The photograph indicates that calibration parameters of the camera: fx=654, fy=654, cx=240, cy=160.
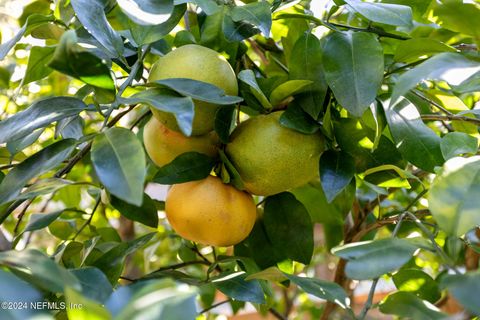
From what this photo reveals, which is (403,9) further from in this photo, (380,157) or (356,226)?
(356,226)

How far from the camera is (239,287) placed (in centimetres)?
66

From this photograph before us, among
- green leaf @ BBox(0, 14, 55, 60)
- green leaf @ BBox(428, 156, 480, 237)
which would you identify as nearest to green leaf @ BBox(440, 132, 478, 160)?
green leaf @ BBox(428, 156, 480, 237)

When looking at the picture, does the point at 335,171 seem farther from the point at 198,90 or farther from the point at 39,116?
the point at 39,116

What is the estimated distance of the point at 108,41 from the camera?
63cm

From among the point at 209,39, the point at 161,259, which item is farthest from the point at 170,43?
the point at 161,259

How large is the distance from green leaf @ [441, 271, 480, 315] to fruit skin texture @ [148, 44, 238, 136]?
337 millimetres

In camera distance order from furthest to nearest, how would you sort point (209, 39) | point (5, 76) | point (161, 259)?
point (161, 259), point (5, 76), point (209, 39)

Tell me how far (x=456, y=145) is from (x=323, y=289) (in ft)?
0.68

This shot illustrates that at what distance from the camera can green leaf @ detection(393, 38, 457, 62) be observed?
0.65 m

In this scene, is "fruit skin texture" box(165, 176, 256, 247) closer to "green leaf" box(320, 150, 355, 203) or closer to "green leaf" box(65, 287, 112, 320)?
"green leaf" box(320, 150, 355, 203)

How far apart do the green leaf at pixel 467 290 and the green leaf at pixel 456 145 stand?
0.86ft

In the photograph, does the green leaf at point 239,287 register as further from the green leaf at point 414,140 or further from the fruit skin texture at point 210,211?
the green leaf at point 414,140

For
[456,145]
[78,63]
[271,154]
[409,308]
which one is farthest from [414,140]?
[78,63]

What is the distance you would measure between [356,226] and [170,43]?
41 centimetres
